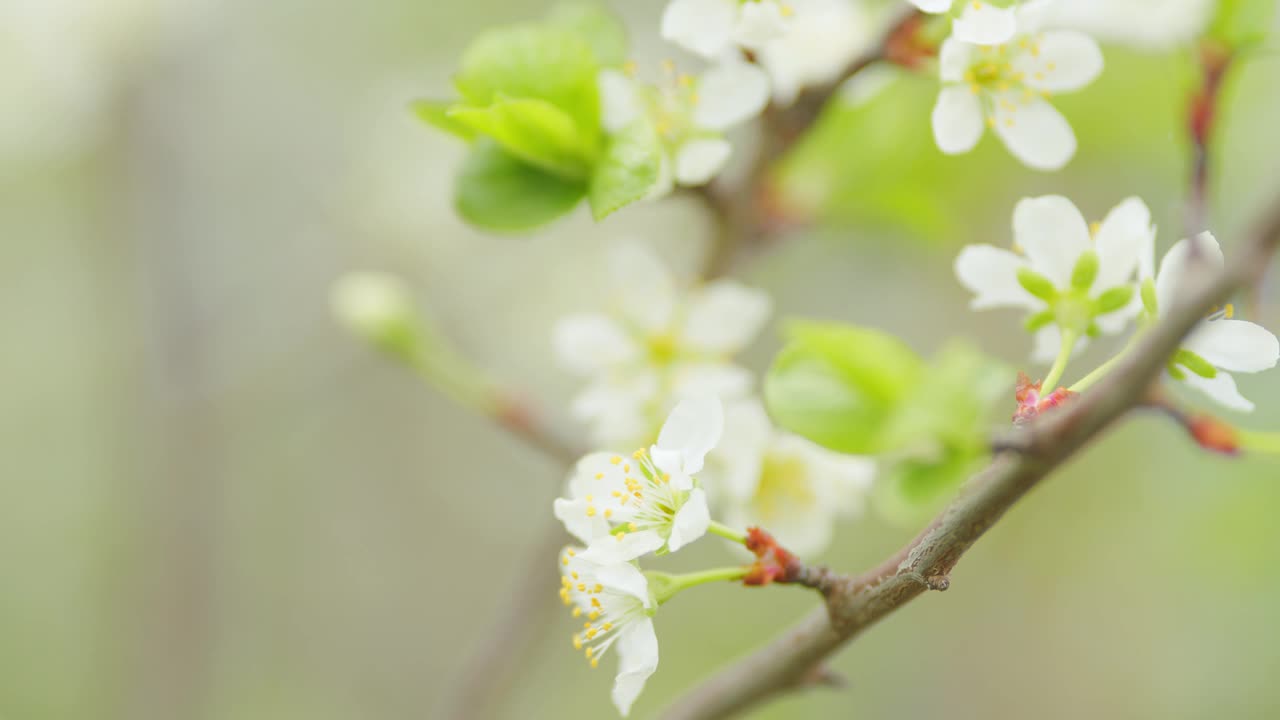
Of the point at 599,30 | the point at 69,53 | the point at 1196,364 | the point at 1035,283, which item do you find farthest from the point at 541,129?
the point at 69,53

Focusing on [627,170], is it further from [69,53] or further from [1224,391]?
[69,53]

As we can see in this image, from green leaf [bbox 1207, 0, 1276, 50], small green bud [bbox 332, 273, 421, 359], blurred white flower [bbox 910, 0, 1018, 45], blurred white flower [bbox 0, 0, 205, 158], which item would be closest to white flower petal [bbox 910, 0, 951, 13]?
blurred white flower [bbox 910, 0, 1018, 45]

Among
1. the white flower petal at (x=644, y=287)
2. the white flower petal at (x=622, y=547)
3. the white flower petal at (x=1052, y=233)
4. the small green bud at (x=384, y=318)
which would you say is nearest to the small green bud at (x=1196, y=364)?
the white flower petal at (x=1052, y=233)

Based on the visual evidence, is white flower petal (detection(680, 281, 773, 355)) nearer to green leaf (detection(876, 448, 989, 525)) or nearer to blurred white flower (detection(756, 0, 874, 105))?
blurred white flower (detection(756, 0, 874, 105))

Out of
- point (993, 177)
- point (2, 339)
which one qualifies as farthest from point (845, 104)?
point (2, 339)

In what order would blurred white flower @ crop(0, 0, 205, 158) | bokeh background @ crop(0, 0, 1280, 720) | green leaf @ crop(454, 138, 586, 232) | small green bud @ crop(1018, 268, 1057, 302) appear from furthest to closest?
blurred white flower @ crop(0, 0, 205, 158) < bokeh background @ crop(0, 0, 1280, 720) < green leaf @ crop(454, 138, 586, 232) < small green bud @ crop(1018, 268, 1057, 302)

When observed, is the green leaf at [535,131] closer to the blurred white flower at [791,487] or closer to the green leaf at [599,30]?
the green leaf at [599,30]
